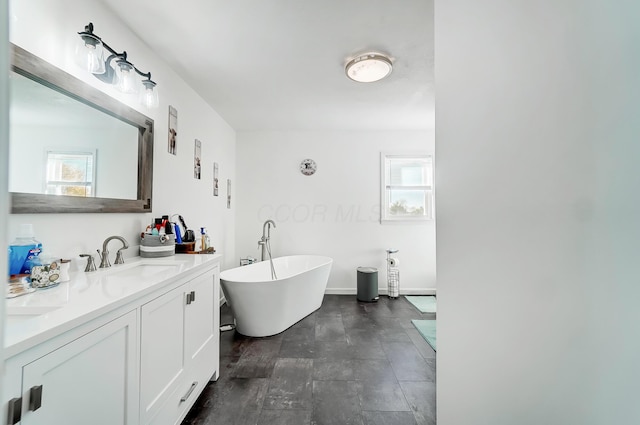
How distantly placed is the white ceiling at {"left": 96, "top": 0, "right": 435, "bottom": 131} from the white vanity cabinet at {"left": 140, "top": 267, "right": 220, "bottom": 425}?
161 centimetres

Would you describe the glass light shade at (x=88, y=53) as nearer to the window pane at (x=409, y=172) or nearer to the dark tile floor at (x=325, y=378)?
the dark tile floor at (x=325, y=378)

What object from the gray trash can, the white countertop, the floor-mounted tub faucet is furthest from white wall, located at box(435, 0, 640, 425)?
the floor-mounted tub faucet

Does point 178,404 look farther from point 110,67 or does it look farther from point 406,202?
point 406,202

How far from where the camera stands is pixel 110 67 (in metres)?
1.48

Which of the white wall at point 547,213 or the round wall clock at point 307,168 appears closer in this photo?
the white wall at point 547,213

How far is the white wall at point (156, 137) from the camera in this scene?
3.78ft

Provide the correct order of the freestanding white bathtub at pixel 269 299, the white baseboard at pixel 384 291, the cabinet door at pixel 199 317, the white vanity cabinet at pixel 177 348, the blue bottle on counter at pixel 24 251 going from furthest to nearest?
the white baseboard at pixel 384 291 → the freestanding white bathtub at pixel 269 299 → the cabinet door at pixel 199 317 → the white vanity cabinet at pixel 177 348 → the blue bottle on counter at pixel 24 251

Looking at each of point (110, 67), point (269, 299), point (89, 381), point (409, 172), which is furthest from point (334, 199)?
point (89, 381)

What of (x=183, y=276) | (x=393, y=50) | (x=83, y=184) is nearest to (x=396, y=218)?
(x=393, y=50)

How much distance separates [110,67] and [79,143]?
50cm

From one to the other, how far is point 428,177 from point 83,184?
152 inches

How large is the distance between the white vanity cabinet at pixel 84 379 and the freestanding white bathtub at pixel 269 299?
1.29 metres

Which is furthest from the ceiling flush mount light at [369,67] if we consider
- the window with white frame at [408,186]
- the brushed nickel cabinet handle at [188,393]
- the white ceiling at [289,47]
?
the brushed nickel cabinet handle at [188,393]

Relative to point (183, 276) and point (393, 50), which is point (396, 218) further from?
point (183, 276)
